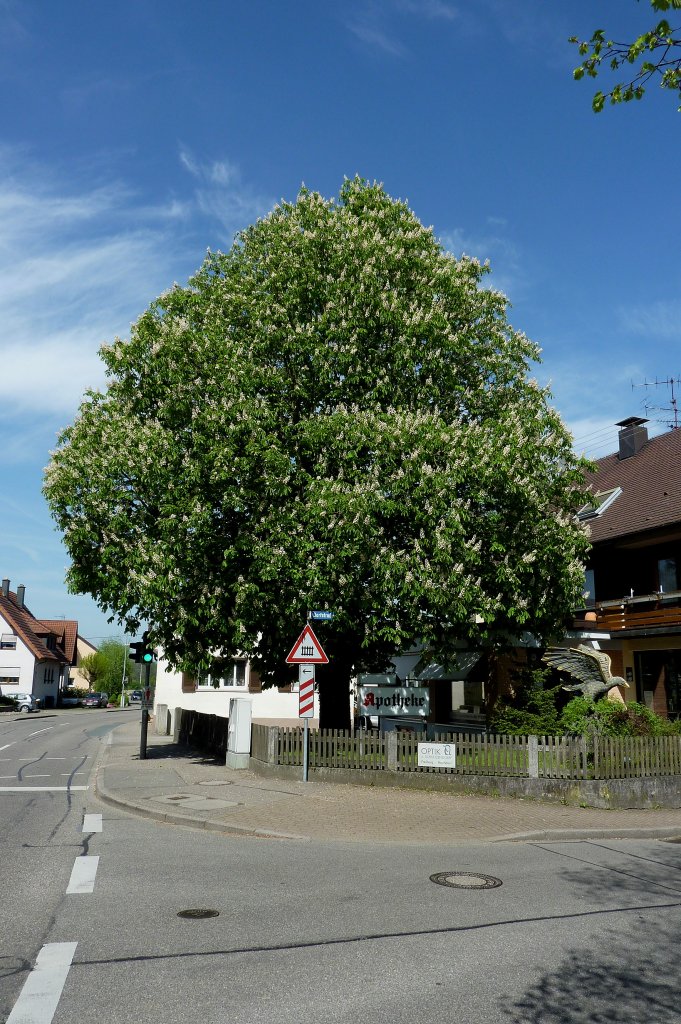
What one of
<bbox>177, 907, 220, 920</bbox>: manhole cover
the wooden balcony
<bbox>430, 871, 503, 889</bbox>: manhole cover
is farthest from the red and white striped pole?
the wooden balcony

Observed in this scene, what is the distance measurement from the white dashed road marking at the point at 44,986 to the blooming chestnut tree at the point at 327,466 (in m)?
10.4

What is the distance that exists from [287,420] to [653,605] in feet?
52.7

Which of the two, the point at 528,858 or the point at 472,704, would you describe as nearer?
the point at 528,858

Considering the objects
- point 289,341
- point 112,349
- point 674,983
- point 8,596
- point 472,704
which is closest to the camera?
point 674,983

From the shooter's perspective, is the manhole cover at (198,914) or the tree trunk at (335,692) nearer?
the manhole cover at (198,914)

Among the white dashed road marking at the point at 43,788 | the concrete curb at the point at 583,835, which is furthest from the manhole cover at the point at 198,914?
the white dashed road marking at the point at 43,788

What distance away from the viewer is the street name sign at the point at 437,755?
1517 cm

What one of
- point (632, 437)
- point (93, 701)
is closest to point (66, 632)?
point (93, 701)

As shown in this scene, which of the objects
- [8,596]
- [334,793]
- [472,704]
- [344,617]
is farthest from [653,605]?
[8,596]

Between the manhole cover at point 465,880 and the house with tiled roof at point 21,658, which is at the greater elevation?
the house with tiled roof at point 21,658

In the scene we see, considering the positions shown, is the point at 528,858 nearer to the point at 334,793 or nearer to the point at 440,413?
the point at 334,793

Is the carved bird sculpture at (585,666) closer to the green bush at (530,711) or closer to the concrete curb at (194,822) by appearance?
the green bush at (530,711)

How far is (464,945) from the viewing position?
6.32 m

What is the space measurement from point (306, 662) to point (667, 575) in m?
17.2
